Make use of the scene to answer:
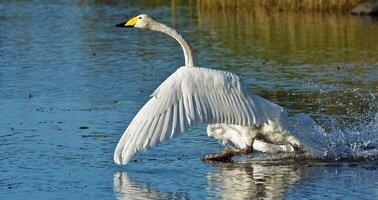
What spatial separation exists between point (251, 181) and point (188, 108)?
2.83 feet

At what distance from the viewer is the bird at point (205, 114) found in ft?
28.7

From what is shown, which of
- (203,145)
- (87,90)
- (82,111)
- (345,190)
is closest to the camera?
(345,190)

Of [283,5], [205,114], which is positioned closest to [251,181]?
[205,114]

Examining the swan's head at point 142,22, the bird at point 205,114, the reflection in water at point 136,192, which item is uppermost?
the swan's head at point 142,22

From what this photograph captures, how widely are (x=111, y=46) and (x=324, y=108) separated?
8.84 m

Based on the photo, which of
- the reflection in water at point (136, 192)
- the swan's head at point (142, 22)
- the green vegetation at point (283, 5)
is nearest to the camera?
the reflection in water at point (136, 192)

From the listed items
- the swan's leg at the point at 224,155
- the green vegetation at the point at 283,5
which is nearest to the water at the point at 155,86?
the swan's leg at the point at 224,155

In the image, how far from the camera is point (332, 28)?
953 inches

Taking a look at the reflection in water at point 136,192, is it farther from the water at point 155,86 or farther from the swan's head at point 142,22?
the swan's head at point 142,22

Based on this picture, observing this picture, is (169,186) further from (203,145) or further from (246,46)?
(246,46)

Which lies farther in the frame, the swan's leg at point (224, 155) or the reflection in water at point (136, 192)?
the swan's leg at point (224, 155)

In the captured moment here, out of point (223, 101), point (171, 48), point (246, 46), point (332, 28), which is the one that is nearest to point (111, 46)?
point (171, 48)

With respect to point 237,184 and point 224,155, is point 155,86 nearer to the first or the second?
point 224,155

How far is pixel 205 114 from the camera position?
9109 mm
